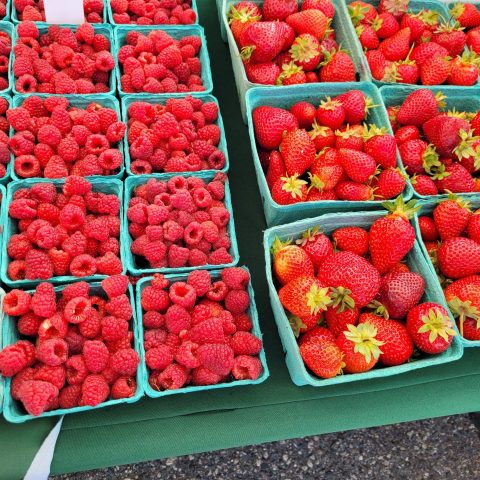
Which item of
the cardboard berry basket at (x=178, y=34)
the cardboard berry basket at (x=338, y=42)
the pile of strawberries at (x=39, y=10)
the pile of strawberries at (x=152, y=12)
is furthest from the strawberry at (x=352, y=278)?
the pile of strawberries at (x=39, y=10)

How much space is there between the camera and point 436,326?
110 centimetres

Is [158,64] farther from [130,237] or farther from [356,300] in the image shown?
[356,300]

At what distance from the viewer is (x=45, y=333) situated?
1044 mm

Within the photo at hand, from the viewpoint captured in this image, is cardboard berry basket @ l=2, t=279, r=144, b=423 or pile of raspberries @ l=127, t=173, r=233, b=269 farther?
pile of raspberries @ l=127, t=173, r=233, b=269

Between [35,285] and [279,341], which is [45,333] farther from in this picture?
[279,341]

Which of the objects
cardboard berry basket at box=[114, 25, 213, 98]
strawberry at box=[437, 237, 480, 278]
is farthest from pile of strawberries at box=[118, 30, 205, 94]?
strawberry at box=[437, 237, 480, 278]

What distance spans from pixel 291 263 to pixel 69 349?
0.51 m

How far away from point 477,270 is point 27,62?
4.33ft

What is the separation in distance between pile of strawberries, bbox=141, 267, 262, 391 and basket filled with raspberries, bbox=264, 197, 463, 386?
91 mm

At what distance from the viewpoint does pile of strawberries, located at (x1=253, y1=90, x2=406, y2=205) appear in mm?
1288

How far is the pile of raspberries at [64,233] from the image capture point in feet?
3.75

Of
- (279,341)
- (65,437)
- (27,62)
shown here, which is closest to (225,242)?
(279,341)

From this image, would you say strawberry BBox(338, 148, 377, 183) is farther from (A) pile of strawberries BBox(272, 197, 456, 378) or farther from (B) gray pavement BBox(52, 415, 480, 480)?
(B) gray pavement BBox(52, 415, 480, 480)

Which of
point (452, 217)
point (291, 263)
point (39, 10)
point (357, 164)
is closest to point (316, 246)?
point (291, 263)
